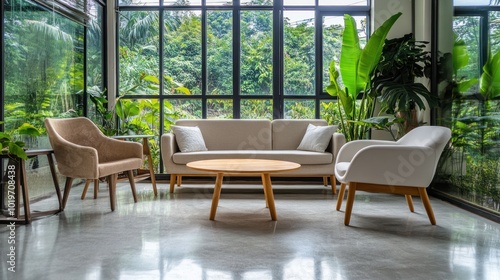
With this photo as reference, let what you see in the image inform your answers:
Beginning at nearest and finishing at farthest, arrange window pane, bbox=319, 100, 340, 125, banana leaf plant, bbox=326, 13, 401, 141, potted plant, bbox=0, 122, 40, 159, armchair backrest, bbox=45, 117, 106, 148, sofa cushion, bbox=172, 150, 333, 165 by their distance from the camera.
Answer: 1. potted plant, bbox=0, 122, 40, 159
2. armchair backrest, bbox=45, 117, 106, 148
3. sofa cushion, bbox=172, 150, 333, 165
4. banana leaf plant, bbox=326, 13, 401, 141
5. window pane, bbox=319, 100, 340, 125

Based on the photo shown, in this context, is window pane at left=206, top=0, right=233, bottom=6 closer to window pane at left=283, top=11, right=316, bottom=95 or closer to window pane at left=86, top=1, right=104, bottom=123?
window pane at left=283, top=11, right=316, bottom=95

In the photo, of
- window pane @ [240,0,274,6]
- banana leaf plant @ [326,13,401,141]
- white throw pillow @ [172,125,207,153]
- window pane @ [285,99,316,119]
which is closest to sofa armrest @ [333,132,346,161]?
banana leaf plant @ [326,13,401,141]

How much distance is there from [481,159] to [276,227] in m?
1.88

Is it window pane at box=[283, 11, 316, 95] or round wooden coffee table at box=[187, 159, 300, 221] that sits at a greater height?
window pane at box=[283, 11, 316, 95]

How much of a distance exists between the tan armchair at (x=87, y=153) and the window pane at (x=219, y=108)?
1.67 meters

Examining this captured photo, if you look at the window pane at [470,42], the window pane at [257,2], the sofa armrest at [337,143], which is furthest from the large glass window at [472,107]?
the window pane at [257,2]

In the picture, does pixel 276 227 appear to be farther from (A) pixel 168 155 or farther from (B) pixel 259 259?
(A) pixel 168 155

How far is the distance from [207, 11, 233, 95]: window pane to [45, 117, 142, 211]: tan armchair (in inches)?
72.8

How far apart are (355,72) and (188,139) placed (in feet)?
6.93

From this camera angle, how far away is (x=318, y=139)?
4.32 m

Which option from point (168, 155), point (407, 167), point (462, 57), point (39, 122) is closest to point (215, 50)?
point (168, 155)

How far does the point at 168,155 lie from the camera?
13.5 feet

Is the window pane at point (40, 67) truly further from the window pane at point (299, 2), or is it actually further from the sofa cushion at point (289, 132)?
the window pane at point (299, 2)

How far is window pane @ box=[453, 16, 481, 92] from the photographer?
10.8 ft
